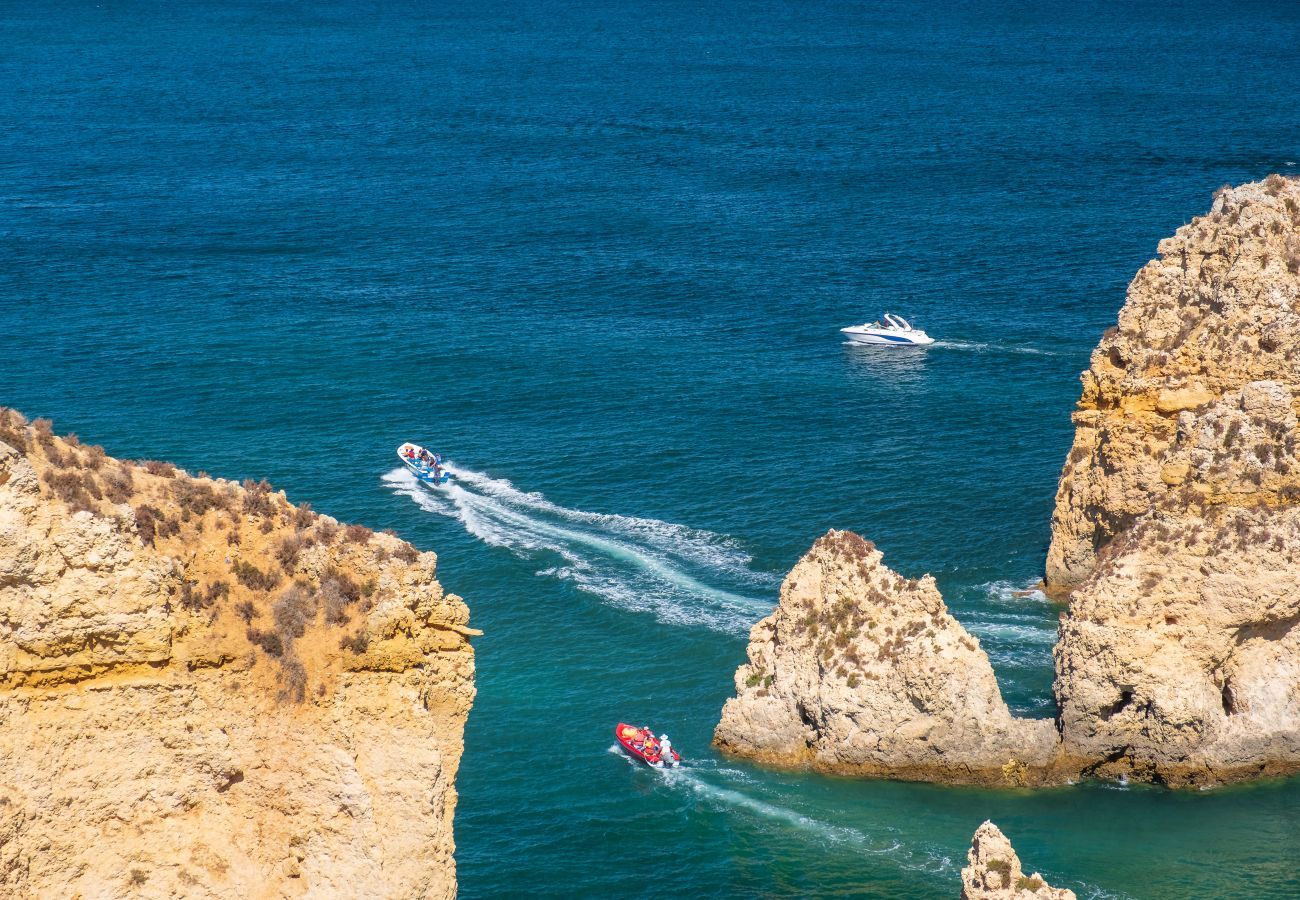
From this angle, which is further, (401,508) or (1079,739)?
(401,508)

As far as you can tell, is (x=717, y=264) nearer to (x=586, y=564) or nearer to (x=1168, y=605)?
(x=586, y=564)

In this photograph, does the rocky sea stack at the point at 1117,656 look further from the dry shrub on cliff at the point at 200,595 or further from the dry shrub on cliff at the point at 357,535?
the dry shrub on cliff at the point at 200,595

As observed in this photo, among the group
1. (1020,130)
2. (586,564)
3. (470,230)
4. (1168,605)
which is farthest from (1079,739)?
(1020,130)

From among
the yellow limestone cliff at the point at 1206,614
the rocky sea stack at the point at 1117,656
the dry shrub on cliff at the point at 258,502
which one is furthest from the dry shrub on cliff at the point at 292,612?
the yellow limestone cliff at the point at 1206,614

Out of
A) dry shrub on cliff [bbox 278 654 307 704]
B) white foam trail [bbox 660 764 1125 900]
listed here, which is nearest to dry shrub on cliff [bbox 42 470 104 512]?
dry shrub on cliff [bbox 278 654 307 704]

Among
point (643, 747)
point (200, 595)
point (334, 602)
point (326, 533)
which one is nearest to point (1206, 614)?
point (643, 747)

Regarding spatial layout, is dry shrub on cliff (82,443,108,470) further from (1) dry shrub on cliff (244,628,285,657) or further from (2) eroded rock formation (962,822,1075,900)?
(2) eroded rock formation (962,822,1075,900)
